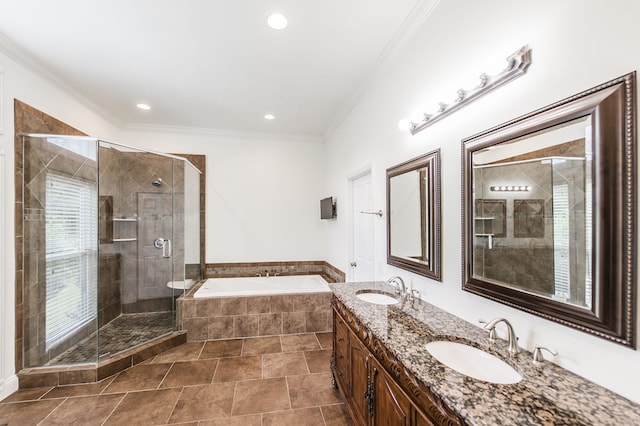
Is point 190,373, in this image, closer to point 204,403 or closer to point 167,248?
point 204,403

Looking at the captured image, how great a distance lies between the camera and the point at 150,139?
13.5 ft

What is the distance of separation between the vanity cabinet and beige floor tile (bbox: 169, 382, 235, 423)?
0.90 m

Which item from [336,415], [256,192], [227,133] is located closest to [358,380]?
[336,415]

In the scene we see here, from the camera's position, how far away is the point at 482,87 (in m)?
1.36

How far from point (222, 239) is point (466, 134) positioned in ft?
12.5

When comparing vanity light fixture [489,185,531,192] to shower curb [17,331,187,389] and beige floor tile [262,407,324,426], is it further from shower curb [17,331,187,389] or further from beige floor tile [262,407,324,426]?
shower curb [17,331,187,389]

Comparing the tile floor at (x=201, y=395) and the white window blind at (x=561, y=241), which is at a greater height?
the white window blind at (x=561, y=241)

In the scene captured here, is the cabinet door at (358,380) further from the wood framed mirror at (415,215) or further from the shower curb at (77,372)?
the shower curb at (77,372)

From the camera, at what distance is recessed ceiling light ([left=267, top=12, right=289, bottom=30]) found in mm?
Answer: 1884

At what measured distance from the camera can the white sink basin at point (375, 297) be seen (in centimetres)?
206

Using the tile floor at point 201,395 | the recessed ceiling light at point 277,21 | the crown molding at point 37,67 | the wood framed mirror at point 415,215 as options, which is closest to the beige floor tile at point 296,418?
the tile floor at point 201,395

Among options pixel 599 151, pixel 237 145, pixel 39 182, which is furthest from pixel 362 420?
pixel 237 145

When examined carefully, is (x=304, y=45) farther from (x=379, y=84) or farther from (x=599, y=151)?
(x=599, y=151)

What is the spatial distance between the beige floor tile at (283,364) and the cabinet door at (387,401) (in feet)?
4.39
